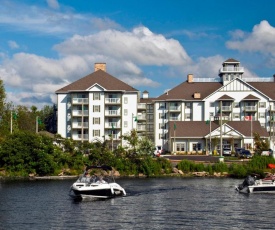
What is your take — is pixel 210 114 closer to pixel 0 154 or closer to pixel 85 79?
pixel 85 79

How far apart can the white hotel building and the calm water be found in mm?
43209

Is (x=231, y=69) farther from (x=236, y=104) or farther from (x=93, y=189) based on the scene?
(x=93, y=189)

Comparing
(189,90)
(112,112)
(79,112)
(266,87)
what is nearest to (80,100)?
(79,112)

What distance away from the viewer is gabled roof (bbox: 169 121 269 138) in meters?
103

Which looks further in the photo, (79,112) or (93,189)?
(79,112)

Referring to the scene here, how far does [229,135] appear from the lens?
102m

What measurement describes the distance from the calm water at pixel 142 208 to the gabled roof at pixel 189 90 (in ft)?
176

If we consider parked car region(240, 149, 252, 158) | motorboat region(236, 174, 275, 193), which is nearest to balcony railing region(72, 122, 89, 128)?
parked car region(240, 149, 252, 158)

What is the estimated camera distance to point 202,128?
347ft

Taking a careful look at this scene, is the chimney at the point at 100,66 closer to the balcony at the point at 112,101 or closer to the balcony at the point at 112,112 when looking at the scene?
the balcony at the point at 112,101

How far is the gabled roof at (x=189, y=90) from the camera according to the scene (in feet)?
371

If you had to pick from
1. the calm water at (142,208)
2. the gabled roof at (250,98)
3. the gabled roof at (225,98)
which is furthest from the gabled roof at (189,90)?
the calm water at (142,208)

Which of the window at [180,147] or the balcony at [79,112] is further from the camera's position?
the window at [180,147]

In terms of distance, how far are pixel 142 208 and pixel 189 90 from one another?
74.1 m
